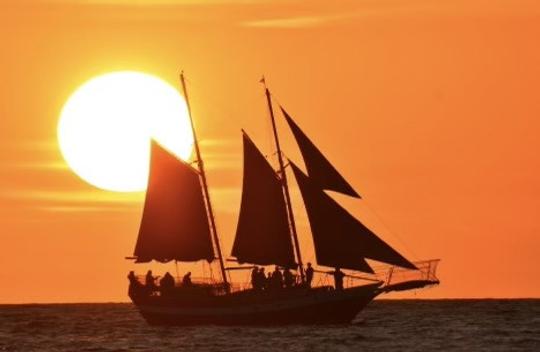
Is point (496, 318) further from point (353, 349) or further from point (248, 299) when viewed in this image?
point (353, 349)

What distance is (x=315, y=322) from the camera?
99.6m

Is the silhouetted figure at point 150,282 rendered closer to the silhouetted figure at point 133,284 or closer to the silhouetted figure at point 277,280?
the silhouetted figure at point 133,284

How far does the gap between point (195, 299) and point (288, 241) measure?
8.49 m

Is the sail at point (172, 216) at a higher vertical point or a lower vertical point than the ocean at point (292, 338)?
higher

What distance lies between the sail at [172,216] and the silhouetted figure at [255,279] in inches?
169

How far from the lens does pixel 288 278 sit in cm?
9856

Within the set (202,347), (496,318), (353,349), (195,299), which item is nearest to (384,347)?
(353,349)

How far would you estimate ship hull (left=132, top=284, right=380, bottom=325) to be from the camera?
98.2 metres

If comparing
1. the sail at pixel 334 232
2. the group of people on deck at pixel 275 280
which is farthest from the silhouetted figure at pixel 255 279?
the sail at pixel 334 232

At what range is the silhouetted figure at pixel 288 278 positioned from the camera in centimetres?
9819

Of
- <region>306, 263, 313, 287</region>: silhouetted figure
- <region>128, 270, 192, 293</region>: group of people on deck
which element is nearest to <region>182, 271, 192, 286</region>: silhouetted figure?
<region>128, 270, 192, 293</region>: group of people on deck

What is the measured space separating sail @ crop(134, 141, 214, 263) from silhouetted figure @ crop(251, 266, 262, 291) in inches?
169

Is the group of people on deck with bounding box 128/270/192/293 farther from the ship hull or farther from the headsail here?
the headsail

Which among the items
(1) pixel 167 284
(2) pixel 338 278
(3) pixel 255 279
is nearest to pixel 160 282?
(1) pixel 167 284
